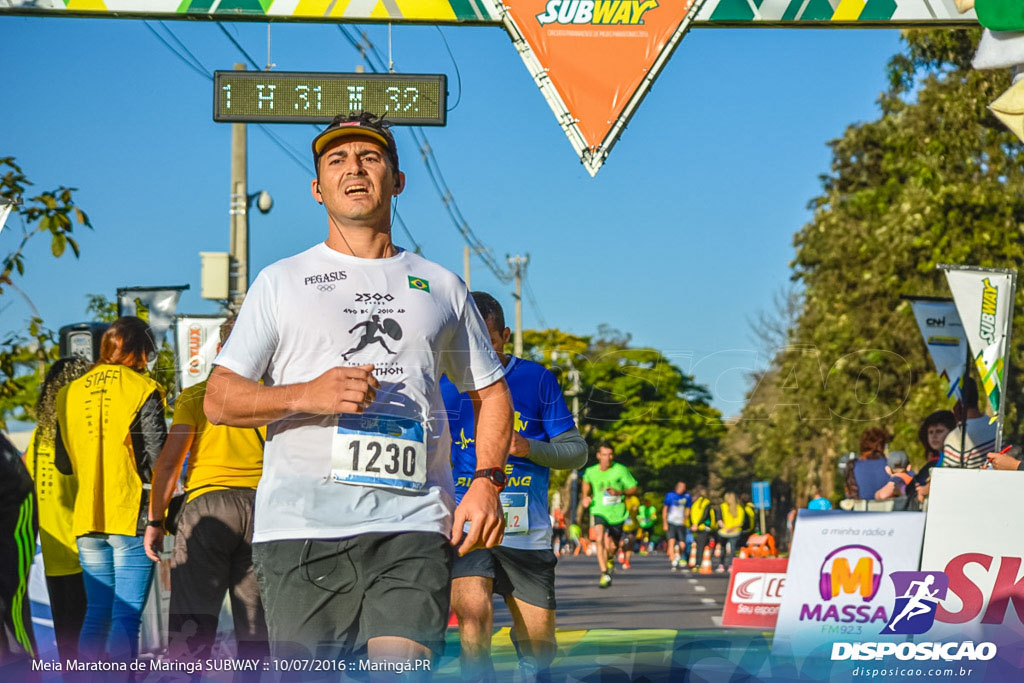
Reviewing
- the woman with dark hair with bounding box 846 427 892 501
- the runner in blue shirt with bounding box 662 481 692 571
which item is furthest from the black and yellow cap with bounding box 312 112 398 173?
the woman with dark hair with bounding box 846 427 892 501

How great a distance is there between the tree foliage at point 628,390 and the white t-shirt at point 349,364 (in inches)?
98.0

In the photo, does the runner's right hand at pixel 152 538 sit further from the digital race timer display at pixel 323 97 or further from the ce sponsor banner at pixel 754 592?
the ce sponsor banner at pixel 754 592

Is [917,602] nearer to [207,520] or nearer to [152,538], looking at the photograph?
[207,520]

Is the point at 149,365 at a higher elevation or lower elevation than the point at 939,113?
lower

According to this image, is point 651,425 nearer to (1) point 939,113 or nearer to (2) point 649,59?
(2) point 649,59

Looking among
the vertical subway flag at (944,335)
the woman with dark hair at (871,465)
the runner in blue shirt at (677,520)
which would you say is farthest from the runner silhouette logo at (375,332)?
the vertical subway flag at (944,335)

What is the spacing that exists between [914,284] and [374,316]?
1819 centimetres

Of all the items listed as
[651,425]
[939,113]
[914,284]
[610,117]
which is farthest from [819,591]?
[914,284]

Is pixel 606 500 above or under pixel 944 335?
under

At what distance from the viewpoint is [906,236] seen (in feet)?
64.2

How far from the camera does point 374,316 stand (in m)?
4.14

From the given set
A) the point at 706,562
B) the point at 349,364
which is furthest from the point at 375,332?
the point at 706,562

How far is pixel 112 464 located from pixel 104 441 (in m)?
0.11

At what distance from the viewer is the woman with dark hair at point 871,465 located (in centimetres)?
962
